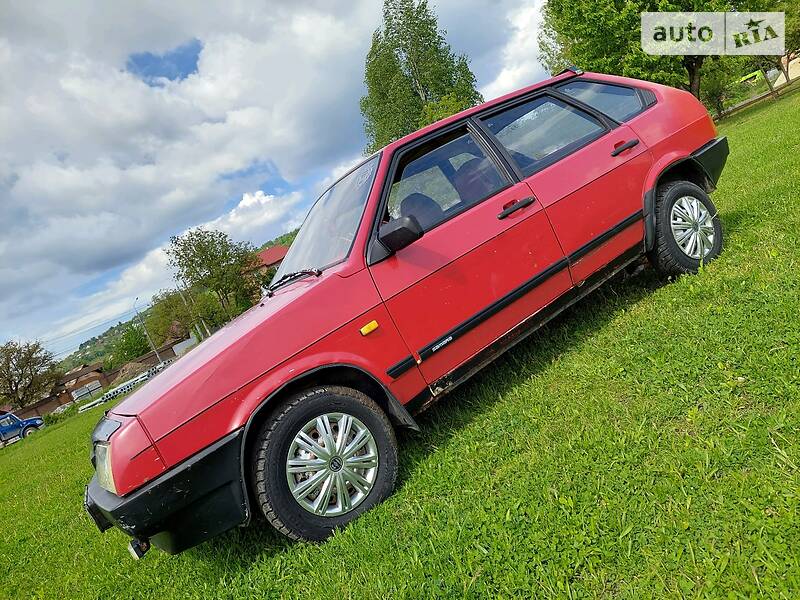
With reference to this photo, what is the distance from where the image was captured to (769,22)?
2627 cm

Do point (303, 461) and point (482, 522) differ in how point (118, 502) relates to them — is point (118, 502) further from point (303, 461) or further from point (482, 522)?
point (482, 522)

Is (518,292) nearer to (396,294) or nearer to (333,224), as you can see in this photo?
(396,294)

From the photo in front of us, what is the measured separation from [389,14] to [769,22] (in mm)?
25378

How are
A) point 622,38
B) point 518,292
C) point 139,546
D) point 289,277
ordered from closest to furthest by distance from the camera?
point 139,546 → point 518,292 → point 289,277 → point 622,38

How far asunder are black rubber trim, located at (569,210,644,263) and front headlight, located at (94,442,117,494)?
3049mm

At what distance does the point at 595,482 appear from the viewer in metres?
2.42

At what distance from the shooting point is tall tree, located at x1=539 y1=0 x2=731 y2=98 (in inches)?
975

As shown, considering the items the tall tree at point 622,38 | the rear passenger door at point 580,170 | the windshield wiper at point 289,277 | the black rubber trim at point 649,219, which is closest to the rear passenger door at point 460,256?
the rear passenger door at point 580,170

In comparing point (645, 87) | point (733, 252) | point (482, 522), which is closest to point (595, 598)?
point (482, 522)

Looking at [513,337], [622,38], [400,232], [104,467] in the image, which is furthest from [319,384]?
[622,38]

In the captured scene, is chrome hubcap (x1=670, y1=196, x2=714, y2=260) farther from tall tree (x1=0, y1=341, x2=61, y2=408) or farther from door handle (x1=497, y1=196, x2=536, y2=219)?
tall tree (x1=0, y1=341, x2=61, y2=408)

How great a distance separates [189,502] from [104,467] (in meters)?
0.48

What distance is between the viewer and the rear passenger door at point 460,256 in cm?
320

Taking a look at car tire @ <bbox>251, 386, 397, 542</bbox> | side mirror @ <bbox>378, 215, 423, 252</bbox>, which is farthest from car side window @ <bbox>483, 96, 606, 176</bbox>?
car tire @ <bbox>251, 386, 397, 542</bbox>
